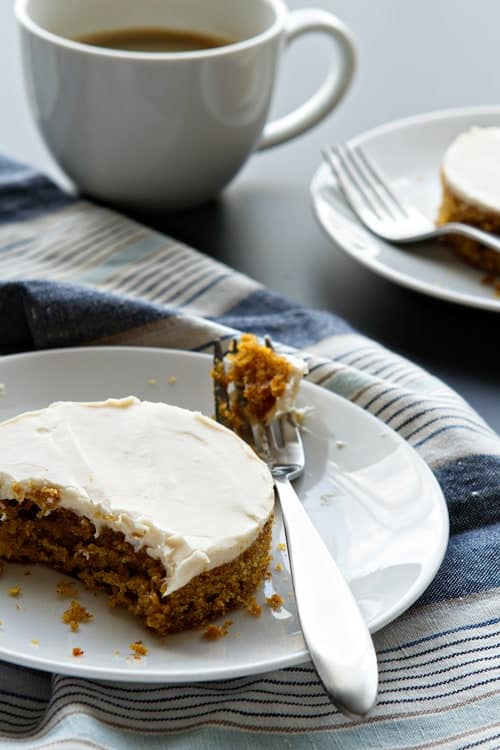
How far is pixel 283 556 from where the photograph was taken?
4.16ft

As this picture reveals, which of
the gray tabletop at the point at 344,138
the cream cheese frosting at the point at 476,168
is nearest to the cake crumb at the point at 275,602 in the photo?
the gray tabletop at the point at 344,138

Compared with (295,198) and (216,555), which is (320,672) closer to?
(216,555)

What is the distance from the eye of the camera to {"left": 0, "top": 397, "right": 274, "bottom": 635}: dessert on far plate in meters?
1.15

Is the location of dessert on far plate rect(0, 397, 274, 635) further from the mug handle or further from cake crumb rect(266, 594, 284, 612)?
the mug handle

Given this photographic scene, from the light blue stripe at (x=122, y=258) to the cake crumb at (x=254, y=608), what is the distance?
773mm

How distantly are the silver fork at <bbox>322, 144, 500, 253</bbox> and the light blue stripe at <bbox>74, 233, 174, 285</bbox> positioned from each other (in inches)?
12.8

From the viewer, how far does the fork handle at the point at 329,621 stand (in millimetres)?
1012

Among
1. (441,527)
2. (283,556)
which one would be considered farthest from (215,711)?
(441,527)

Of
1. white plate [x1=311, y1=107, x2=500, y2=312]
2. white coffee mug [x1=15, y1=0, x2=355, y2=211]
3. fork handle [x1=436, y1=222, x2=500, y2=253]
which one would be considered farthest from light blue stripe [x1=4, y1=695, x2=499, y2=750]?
white coffee mug [x1=15, y1=0, x2=355, y2=211]

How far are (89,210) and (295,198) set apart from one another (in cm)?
41

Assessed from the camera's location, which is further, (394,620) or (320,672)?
(394,620)

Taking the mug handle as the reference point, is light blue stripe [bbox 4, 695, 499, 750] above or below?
below

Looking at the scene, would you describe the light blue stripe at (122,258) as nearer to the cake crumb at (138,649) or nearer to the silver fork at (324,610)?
the silver fork at (324,610)

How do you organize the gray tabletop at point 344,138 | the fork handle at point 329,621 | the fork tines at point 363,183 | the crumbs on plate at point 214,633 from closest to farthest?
the fork handle at point 329,621, the crumbs on plate at point 214,633, the gray tabletop at point 344,138, the fork tines at point 363,183
